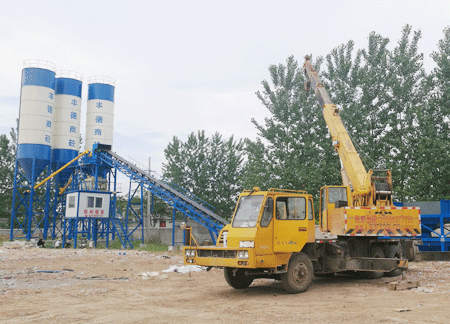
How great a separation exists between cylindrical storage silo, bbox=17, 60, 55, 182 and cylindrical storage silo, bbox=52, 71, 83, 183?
5.03 ft

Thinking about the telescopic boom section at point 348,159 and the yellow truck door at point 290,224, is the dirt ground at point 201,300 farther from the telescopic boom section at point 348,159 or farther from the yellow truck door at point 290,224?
the telescopic boom section at point 348,159

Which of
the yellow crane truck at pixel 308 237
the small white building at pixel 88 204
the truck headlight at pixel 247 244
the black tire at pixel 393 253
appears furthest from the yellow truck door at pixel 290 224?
the small white building at pixel 88 204

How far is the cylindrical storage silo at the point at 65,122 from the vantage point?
4003 cm

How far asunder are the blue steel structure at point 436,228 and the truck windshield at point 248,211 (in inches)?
512

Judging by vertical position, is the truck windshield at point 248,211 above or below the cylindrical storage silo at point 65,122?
below

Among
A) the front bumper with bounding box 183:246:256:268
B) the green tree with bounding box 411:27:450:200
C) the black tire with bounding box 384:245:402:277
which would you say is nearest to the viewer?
the front bumper with bounding box 183:246:256:268

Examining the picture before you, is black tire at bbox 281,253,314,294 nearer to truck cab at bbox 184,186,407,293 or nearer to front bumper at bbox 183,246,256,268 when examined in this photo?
truck cab at bbox 184,186,407,293

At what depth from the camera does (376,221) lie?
564 inches

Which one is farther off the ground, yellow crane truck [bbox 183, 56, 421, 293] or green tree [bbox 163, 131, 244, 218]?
green tree [bbox 163, 131, 244, 218]

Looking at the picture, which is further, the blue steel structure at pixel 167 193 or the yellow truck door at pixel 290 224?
the blue steel structure at pixel 167 193

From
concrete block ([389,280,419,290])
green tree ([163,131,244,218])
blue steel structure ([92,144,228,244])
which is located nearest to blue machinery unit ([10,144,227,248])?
blue steel structure ([92,144,228,244])

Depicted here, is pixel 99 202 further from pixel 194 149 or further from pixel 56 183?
pixel 194 149

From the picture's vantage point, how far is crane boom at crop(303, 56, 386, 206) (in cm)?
1608

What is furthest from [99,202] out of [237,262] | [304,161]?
[237,262]
